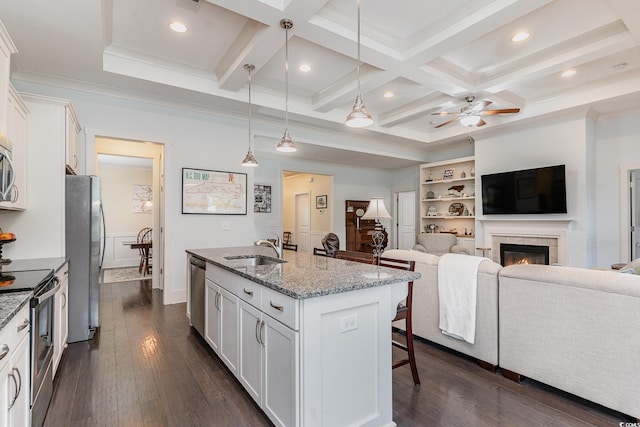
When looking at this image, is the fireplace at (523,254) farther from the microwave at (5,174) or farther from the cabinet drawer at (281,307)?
the microwave at (5,174)

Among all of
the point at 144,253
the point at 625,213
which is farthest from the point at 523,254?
the point at 144,253

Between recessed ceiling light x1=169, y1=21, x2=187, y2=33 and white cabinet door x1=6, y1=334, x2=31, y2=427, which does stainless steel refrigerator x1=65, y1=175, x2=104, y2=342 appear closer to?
recessed ceiling light x1=169, y1=21, x2=187, y2=33

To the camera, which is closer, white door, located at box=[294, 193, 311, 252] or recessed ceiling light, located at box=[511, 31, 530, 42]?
recessed ceiling light, located at box=[511, 31, 530, 42]

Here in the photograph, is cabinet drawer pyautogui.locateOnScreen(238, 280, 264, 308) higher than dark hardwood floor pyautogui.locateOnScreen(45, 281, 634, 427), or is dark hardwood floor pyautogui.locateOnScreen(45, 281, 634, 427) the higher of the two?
cabinet drawer pyautogui.locateOnScreen(238, 280, 264, 308)

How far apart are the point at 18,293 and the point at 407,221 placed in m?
8.16

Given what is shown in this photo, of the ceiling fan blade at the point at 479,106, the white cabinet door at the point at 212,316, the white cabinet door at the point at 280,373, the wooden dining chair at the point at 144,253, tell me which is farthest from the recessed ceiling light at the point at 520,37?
the wooden dining chair at the point at 144,253

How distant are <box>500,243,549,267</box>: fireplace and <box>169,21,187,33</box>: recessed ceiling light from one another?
5713 mm

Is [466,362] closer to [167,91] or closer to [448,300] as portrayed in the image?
[448,300]

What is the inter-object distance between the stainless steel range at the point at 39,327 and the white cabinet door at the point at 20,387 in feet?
0.29

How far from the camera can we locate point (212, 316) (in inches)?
110

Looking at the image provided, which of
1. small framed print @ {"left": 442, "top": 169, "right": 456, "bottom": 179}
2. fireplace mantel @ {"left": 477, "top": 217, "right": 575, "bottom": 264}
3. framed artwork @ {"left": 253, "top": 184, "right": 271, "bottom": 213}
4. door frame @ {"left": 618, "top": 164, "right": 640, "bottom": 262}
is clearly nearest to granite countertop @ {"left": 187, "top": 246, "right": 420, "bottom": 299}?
fireplace mantel @ {"left": 477, "top": 217, "right": 575, "bottom": 264}

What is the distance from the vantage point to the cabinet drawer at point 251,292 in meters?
1.95

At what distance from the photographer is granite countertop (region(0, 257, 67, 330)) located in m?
1.31

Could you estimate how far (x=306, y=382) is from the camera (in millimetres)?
1578
